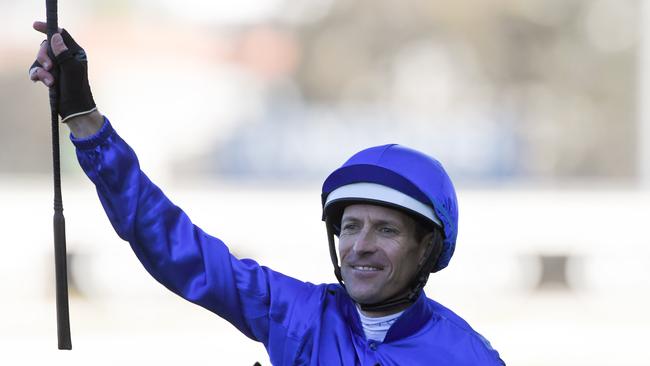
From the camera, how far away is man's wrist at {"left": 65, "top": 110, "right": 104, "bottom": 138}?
2.77 m

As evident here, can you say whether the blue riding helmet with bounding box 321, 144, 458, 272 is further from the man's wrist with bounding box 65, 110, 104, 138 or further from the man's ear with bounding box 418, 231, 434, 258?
the man's wrist with bounding box 65, 110, 104, 138

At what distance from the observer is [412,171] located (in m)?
3.07

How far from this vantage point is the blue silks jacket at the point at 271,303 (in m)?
2.88

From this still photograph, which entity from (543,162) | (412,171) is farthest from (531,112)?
(412,171)

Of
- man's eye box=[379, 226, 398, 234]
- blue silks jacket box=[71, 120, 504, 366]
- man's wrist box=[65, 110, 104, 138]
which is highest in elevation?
man's wrist box=[65, 110, 104, 138]

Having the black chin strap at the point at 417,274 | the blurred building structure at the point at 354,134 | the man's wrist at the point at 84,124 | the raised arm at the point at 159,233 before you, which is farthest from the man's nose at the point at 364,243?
the blurred building structure at the point at 354,134

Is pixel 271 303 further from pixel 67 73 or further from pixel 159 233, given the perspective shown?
pixel 67 73

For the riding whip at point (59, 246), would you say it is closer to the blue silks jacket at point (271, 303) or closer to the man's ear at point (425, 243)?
the blue silks jacket at point (271, 303)

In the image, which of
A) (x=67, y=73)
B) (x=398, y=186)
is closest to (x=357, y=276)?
(x=398, y=186)

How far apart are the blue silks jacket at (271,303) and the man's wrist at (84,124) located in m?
0.10

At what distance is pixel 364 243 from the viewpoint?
302cm

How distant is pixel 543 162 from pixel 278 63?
2854 mm

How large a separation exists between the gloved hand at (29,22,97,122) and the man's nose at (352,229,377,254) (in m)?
0.75

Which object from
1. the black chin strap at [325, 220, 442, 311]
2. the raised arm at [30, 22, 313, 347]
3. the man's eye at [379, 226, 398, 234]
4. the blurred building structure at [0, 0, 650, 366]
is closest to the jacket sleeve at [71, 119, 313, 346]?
the raised arm at [30, 22, 313, 347]
